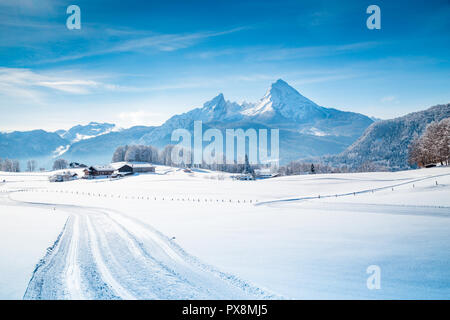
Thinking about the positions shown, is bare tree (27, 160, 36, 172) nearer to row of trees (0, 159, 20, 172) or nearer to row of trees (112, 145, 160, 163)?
row of trees (0, 159, 20, 172)

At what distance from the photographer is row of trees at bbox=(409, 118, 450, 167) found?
70062 mm

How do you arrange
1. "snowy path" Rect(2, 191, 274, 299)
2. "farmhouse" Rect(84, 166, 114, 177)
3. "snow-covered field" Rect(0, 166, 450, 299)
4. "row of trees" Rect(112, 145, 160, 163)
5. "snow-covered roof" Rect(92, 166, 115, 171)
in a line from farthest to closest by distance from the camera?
"row of trees" Rect(112, 145, 160, 163), "snow-covered roof" Rect(92, 166, 115, 171), "farmhouse" Rect(84, 166, 114, 177), "snow-covered field" Rect(0, 166, 450, 299), "snowy path" Rect(2, 191, 274, 299)

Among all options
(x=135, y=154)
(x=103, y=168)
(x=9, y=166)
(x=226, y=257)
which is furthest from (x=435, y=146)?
(x=9, y=166)

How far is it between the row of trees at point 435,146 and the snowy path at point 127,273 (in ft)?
273

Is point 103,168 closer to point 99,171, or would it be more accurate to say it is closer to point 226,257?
point 99,171

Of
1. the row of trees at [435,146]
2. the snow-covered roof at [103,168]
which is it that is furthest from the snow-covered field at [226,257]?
the snow-covered roof at [103,168]

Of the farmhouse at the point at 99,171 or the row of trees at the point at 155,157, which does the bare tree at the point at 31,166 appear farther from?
the farmhouse at the point at 99,171

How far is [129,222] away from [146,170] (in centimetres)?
10179

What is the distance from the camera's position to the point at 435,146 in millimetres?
72375

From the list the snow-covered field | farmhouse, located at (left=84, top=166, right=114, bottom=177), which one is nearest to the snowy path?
the snow-covered field

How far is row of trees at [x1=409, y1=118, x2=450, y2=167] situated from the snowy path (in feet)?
273

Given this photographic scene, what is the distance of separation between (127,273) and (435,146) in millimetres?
88413

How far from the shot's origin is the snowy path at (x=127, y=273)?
9812mm
